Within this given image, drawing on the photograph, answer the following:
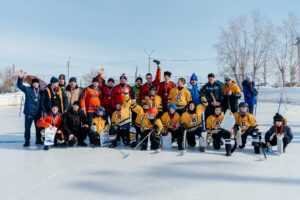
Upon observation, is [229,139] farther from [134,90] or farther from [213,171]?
[134,90]

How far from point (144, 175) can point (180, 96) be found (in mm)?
2594

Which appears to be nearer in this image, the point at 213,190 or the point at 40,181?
the point at 213,190

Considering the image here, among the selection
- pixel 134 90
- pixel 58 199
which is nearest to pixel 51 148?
pixel 134 90

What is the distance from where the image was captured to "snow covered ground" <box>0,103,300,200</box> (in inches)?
165

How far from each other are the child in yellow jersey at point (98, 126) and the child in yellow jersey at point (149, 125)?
0.63 m

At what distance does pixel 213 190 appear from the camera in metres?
4.31

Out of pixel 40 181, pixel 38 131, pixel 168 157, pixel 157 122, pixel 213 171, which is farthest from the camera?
pixel 38 131

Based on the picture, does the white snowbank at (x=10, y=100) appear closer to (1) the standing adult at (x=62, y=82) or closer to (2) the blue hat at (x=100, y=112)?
(1) the standing adult at (x=62, y=82)

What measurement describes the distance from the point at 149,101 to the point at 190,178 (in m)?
2.69

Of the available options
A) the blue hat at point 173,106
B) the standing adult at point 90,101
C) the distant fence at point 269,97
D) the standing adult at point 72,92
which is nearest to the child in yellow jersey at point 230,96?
the blue hat at point 173,106

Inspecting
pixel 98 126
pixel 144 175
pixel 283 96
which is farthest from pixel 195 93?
pixel 283 96

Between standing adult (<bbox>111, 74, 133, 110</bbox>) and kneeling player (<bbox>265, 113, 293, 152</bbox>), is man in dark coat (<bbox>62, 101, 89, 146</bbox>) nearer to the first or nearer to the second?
standing adult (<bbox>111, 74, 133, 110</bbox>)

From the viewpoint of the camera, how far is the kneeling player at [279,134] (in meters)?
6.43

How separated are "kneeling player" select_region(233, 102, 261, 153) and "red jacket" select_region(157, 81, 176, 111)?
4.83 feet
